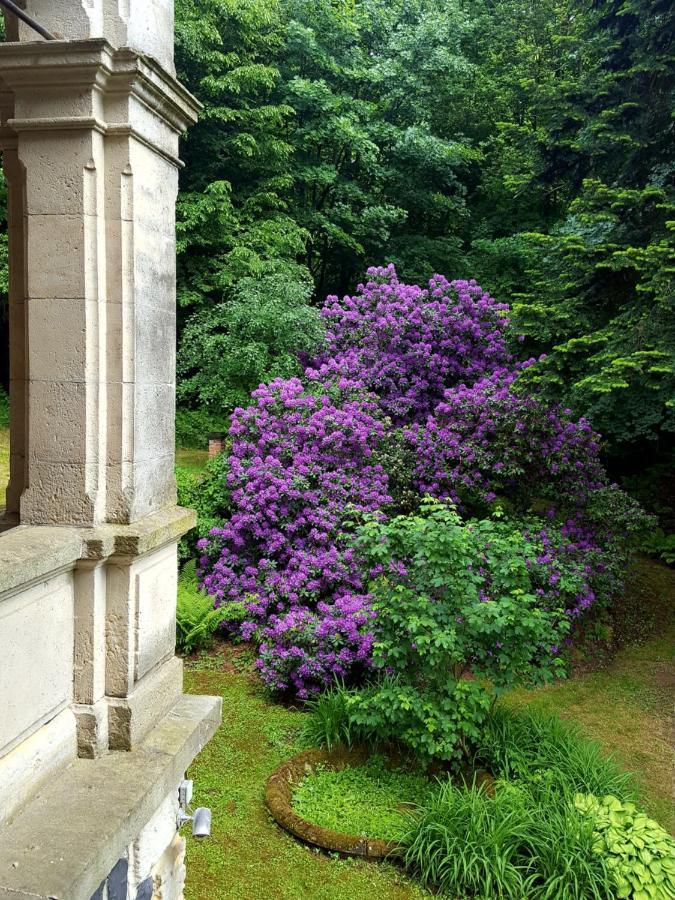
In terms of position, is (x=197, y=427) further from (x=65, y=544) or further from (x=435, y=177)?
Answer: (x=65, y=544)

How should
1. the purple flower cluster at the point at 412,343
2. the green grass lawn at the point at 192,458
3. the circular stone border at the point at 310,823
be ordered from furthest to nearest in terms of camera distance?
the green grass lawn at the point at 192,458 < the purple flower cluster at the point at 412,343 < the circular stone border at the point at 310,823

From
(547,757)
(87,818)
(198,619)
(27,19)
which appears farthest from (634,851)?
(27,19)

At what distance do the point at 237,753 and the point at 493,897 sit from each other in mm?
2219

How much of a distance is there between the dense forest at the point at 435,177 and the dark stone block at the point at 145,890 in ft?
18.0

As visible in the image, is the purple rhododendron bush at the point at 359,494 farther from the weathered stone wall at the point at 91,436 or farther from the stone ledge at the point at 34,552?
the stone ledge at the point at 34,552

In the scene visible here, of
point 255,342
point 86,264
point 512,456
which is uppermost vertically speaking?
point 255,342

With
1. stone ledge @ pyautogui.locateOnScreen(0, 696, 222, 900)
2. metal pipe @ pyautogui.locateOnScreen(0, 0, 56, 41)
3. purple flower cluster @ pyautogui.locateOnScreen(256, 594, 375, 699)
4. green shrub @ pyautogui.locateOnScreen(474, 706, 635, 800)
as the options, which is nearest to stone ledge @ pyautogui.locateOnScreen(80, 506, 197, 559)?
stone ledge @ pyautogui.locateOnScreen(0, 696, 222, 900)

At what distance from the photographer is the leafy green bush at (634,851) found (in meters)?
4.20

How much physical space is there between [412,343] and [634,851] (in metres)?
7.42

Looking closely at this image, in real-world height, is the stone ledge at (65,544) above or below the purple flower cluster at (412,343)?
below

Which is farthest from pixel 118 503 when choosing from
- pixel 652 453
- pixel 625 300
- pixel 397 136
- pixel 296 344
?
pixel 397 136

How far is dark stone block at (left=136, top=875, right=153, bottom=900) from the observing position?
266 cm

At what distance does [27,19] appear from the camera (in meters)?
2.27

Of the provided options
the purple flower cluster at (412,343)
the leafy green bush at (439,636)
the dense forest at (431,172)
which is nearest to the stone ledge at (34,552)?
the leafy green bush at (439,636)
